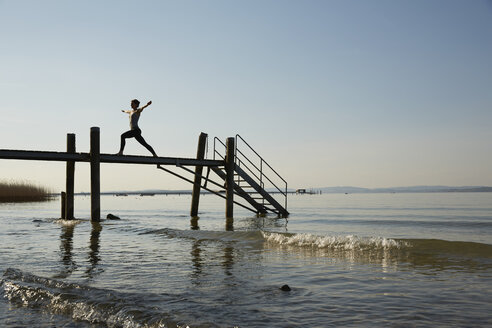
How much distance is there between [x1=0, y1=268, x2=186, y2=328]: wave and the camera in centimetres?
460

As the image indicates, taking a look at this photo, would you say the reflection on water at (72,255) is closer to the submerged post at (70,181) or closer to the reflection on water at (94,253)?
the reflection on water at (94,253)

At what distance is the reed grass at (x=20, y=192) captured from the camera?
136 feet

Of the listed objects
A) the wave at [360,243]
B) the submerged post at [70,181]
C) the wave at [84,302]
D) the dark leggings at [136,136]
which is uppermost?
the dark leggings at [136,136]

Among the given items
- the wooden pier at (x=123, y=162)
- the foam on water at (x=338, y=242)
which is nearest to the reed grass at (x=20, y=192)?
the wooden pier at (x=123, y=162)

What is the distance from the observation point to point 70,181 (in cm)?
1761

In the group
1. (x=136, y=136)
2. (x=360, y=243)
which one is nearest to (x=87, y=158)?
(x=136, y=136)

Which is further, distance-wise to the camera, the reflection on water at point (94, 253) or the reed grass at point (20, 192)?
the reed grass at point (20, 192)

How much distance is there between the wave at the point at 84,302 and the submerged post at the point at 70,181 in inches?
438

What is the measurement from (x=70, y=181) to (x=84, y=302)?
13.6 meters

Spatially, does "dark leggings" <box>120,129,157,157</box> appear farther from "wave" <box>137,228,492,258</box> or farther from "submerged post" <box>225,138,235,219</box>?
"submerged post" <box>225,138,235,219</box>

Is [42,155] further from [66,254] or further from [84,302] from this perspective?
[84,302]

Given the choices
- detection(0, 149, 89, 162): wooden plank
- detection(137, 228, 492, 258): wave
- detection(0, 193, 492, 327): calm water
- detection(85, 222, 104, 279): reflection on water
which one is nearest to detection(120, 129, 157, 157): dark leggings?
detection(0, 149, 89, 162): wooden plank

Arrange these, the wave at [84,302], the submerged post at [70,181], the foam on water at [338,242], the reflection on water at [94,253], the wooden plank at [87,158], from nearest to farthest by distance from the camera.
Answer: the wave at [84,302], the reflection on water at [94,253], the foam on water at [338,242], the wooden plank at [87,158], the submerged post at [70,181]

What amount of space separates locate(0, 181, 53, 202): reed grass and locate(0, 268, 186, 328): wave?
132ft
